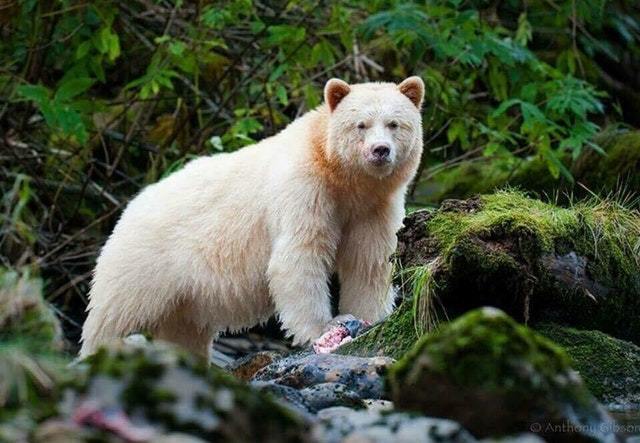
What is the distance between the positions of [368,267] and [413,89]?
1.40 meters

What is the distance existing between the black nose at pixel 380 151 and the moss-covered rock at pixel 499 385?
379cm

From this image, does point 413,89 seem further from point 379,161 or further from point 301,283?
point 301,283

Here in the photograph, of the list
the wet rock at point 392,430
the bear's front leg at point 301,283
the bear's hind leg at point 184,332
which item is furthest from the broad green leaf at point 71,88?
the wet rock at point 392,430

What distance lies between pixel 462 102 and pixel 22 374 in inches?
349

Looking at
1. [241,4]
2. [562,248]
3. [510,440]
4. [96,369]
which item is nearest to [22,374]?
[96,369]

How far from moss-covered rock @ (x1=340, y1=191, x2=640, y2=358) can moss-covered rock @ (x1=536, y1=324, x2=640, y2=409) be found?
0.56ft

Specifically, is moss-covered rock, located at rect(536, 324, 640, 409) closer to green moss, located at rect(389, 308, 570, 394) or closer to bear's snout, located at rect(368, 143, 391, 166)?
bear's snout, located at rect(368, 143, 391, 166)

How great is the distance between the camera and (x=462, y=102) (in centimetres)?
1216

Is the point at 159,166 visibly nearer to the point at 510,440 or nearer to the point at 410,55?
the point at 410,55

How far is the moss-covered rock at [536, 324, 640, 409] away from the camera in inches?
253

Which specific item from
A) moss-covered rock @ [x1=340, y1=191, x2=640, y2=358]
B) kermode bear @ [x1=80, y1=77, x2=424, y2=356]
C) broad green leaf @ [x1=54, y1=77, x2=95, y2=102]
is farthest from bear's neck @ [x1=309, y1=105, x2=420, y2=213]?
broad green leaf @ [x1=54, y1=77, x2=95, y2=102]

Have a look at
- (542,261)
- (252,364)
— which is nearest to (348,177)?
(252,364)

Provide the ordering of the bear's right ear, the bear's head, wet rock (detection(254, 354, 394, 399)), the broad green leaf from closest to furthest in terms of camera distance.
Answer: wet rock (detection(254, 354, 394, 399)) < the bear's head < the bear's right ear < the broad green leaf

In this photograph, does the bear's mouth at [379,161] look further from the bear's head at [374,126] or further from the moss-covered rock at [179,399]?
the moss-covered rock at [179,399]
